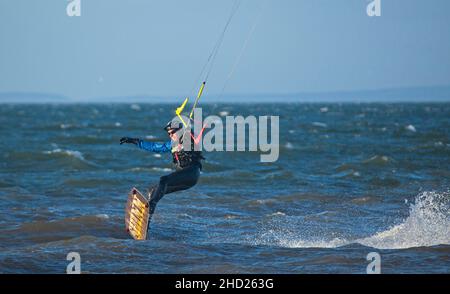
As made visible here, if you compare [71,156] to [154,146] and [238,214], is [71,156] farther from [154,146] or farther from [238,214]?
[154,146]

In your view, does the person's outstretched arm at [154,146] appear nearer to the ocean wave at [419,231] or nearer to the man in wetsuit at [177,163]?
the man in wetsuit at [177,163]

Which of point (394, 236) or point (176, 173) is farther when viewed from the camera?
point (394, 236)

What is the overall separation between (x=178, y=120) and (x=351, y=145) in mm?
22851

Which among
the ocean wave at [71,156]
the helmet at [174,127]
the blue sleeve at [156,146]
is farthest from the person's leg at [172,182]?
the ocean wave at [71,156]

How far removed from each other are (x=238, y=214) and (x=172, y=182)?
372 centimetres

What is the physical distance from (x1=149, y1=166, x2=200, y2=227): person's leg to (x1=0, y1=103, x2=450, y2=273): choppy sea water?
671 millimetres

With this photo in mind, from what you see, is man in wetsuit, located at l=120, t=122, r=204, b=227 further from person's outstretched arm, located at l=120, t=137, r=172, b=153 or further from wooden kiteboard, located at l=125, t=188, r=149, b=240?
Result: wooden kiteboard, located at l=125, t=188, r=149, b=240

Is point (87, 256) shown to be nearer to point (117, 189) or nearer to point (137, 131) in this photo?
point (117, 189)

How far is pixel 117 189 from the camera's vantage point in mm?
19625

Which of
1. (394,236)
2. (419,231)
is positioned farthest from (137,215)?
(419,231)

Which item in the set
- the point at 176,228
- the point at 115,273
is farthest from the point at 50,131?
the point at 115,273

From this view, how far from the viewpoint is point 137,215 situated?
39.9 feet

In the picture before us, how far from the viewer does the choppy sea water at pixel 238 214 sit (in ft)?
35.6

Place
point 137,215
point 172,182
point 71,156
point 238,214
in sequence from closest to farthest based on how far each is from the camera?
point 172,182, point 137,215, point 238,214, point 71,156
